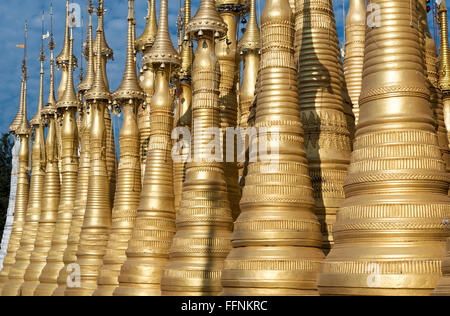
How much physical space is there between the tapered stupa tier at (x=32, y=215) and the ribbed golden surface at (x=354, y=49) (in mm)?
19134

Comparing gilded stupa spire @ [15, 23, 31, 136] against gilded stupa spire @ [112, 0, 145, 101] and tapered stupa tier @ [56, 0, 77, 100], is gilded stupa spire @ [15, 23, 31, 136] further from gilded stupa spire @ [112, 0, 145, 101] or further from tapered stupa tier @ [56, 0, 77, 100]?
gilded stupa spire @ [112, 0, 145, 101]

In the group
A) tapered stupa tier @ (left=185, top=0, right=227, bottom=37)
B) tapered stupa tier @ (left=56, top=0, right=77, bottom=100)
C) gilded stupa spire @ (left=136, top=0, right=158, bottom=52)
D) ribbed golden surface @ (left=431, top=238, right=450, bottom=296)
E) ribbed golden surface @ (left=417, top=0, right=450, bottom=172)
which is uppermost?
tapered stupa tier @ (left=56, top=0, right=77, bottom=100)

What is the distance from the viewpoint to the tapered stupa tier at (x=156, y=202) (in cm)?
2331

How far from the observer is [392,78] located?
1441 centimetres

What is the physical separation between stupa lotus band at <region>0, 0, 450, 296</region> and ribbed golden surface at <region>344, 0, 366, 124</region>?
5 cm

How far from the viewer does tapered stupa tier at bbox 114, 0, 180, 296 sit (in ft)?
76.5

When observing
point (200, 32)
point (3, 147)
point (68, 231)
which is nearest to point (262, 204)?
point (200, 32)

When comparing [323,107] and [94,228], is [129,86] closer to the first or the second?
[94,228]

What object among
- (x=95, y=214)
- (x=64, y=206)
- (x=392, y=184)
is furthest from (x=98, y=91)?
(x=392, y=184)

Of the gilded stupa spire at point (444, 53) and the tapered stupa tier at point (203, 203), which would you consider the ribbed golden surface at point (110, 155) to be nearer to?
the tapered stupa tier at point (203, 203)

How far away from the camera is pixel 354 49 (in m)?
23.9

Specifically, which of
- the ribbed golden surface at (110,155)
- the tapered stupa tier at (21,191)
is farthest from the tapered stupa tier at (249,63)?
the tapered stupa tier at (21,191)

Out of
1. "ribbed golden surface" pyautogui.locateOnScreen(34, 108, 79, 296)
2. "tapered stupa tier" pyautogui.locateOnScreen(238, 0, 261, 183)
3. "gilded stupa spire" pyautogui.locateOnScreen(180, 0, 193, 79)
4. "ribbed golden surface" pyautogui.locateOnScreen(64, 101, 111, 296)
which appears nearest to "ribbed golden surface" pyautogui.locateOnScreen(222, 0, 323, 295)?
"tapered stupa tier" pyautogui.locateOnScreen(238, 0, 261, 183)
